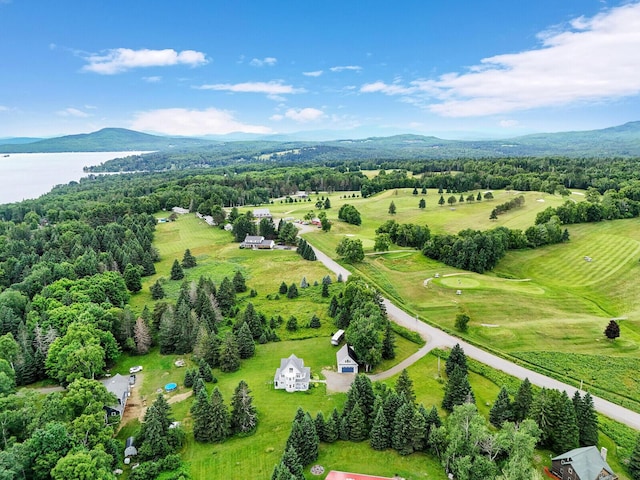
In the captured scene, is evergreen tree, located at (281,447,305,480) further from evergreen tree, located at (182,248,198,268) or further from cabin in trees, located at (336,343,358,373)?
evergreen tree, located at (182,248,198,268)

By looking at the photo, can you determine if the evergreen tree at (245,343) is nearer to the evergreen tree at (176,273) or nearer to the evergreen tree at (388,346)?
the evergreen tree at (388,346)

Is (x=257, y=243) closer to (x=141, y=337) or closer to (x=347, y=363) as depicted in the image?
(x=141, y=337)

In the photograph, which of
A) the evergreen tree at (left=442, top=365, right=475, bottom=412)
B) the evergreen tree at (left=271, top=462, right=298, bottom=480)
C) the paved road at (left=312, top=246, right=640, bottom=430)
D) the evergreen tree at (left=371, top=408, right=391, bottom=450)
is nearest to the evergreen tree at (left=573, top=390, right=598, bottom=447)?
the paved road at (left=312, top=246, right=640, bottom=430)

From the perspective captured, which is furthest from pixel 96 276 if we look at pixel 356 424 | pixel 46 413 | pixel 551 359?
pixel 551 359

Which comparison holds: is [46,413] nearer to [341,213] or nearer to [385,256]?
[385,256]

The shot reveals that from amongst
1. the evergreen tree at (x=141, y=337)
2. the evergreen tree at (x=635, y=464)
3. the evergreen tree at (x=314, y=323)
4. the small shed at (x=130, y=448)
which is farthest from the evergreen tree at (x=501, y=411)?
the evergreen tree at (x=141, y=337)

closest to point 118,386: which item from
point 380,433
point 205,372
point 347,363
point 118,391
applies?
point 118,391
